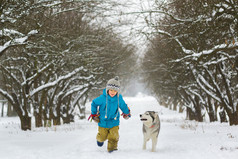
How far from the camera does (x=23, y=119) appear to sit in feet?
36.7

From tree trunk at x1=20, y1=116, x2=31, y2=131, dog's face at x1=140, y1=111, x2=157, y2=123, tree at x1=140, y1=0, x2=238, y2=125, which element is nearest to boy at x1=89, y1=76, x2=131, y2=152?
dog's face at x1=140, y1=111, x2=157, y2=123

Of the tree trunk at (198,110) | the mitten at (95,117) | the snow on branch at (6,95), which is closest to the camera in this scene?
the mitten at (95,117)

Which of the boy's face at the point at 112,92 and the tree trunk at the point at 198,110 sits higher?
the boy's face at the point at 112,92

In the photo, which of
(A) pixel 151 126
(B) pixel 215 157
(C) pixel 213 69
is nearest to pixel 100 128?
(A) pixel 151 126

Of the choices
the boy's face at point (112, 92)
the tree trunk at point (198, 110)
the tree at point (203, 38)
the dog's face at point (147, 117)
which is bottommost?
the tree trunk at point (198, 110)

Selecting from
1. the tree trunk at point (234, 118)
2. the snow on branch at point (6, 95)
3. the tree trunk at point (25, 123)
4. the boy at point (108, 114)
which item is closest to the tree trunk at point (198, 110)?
the tree trunk at point (234, 118)

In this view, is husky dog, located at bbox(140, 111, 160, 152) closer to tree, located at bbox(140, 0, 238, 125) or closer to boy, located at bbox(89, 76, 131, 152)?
boy, located at bbox(89, 76, 131, 152)

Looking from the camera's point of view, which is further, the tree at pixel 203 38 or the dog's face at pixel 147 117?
the tree at pixel 203 38

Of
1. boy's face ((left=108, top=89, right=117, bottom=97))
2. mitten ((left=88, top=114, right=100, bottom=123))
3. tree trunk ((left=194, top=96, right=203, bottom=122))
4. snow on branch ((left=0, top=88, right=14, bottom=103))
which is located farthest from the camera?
tree trunk ((left=194, top=96, right=203, bottom=122))

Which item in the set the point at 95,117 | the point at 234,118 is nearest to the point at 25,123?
the point at 95,117

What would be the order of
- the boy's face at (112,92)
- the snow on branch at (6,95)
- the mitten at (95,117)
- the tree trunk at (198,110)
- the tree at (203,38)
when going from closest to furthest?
the mitten at (95,117), the boy's face at (112,92), the tree at (203,38), the snow on branch at (6,95), the tree trunk at (198,110)

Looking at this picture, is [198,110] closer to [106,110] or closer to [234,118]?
[234,118]

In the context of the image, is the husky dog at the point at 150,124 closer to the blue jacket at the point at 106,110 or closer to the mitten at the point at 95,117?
the blue jacket at the point at 106,110

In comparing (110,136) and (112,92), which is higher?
(112,92)
